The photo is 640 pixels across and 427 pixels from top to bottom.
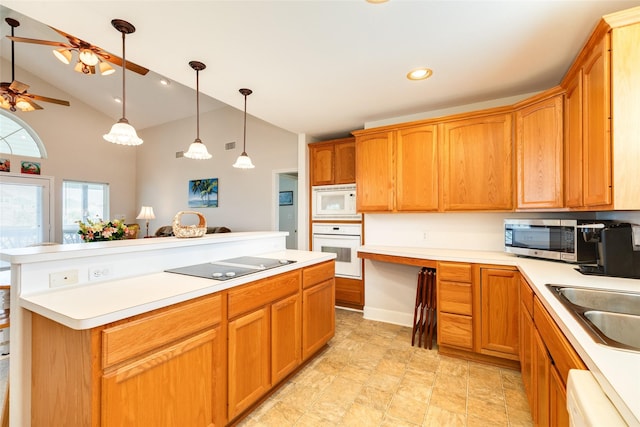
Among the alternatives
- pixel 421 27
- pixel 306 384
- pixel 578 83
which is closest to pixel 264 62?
→ pixel 421 27

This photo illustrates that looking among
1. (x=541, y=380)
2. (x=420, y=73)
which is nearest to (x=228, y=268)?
(x=541, y=380)

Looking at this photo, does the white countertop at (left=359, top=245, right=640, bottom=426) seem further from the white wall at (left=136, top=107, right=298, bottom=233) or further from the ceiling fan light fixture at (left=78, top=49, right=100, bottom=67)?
the ceiling fan light fixture at (left=78, top=49, right=100, bottom=67)

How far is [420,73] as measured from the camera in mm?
2324

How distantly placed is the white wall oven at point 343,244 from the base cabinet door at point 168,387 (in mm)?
2435

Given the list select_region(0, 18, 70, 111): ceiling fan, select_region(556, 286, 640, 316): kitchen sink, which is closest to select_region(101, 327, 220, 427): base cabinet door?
select_region(556, 286, 640, 316): kitchen sink

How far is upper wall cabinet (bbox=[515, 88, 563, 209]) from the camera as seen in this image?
2.16 meters

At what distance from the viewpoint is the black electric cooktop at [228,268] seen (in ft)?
5.58

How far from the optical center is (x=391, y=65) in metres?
2.20

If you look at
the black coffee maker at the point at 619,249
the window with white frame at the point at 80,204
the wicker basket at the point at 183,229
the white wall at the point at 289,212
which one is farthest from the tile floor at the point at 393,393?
the window with white frame at the point at 80,204

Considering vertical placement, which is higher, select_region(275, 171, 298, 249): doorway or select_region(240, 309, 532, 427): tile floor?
select_region(275, 171, 298, 249): doorway

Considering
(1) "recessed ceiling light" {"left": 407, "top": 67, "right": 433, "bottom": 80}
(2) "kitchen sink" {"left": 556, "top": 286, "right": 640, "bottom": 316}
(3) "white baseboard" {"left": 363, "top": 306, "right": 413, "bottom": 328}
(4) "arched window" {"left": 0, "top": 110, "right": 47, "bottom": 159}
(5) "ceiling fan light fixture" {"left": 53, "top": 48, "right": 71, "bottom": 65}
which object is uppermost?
(5) "ceiling fan light fixture" {"left": 53, "top": 48, "right": 71, "bottom": 65}

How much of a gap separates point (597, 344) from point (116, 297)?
6.10 feet

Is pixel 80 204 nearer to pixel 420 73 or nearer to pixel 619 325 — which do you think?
pixel 420 73

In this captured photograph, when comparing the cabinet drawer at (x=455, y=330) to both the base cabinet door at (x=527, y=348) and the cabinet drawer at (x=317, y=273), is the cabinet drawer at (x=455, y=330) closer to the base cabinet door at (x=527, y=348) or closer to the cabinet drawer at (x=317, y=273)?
the base cabinet door at (x=527, y=348)
